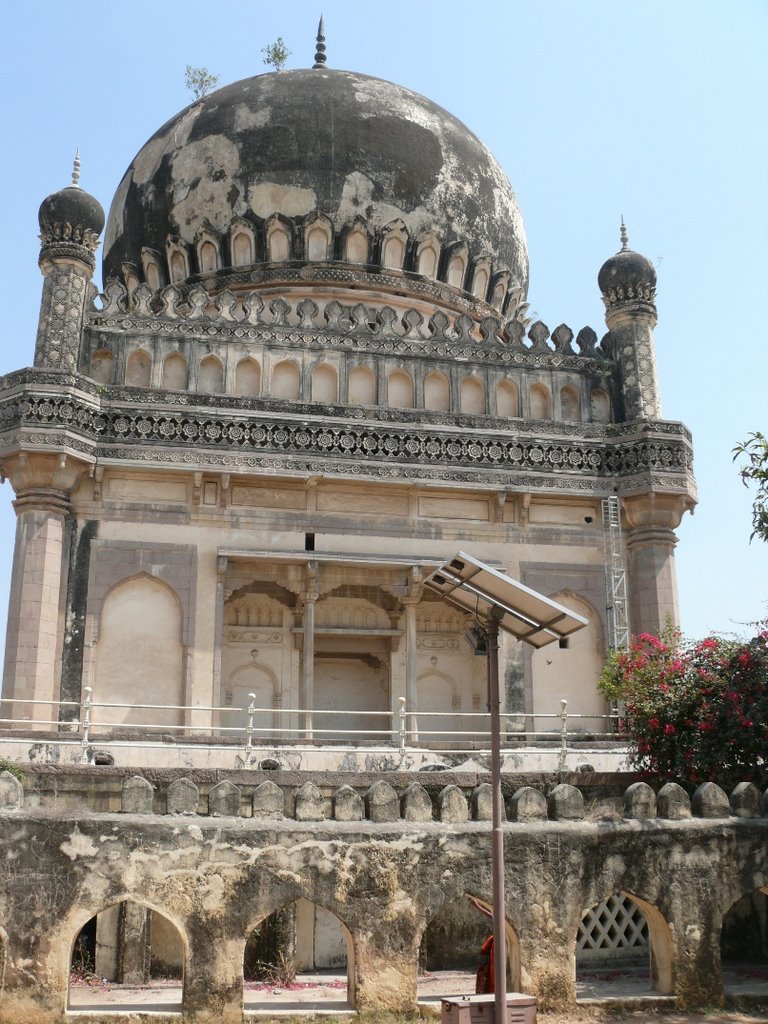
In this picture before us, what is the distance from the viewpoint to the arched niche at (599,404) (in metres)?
21.2

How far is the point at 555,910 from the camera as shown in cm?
1067

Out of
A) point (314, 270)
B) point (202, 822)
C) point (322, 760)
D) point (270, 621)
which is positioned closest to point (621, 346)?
point (314, 270)

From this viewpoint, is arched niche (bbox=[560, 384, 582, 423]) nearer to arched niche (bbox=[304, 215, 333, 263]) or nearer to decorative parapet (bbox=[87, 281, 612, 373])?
decorative parapet (bbox=[87, 281, 612, 373])

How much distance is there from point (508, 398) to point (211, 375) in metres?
5.19

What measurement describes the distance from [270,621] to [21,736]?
564 cm

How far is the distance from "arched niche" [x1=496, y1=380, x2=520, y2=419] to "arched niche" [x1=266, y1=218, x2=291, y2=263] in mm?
5253

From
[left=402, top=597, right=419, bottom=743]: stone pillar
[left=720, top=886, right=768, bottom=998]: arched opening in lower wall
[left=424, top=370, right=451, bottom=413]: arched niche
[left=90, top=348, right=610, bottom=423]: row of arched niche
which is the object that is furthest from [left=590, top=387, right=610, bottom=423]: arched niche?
[left=720, top=886, right=768, bottom=998]: arched opening in lower wall

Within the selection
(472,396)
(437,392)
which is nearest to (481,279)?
(472,396)

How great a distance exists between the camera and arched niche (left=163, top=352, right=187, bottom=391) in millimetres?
19859

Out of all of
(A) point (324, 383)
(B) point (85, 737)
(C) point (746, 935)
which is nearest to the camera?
(C) point (746, 935)

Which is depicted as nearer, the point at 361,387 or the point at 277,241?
the point at 361,387

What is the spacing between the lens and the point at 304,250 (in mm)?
23156

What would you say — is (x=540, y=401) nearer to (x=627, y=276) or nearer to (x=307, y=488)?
(x=627, y=276)

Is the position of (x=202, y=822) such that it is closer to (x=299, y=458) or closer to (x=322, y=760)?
(x=322, y=760)
